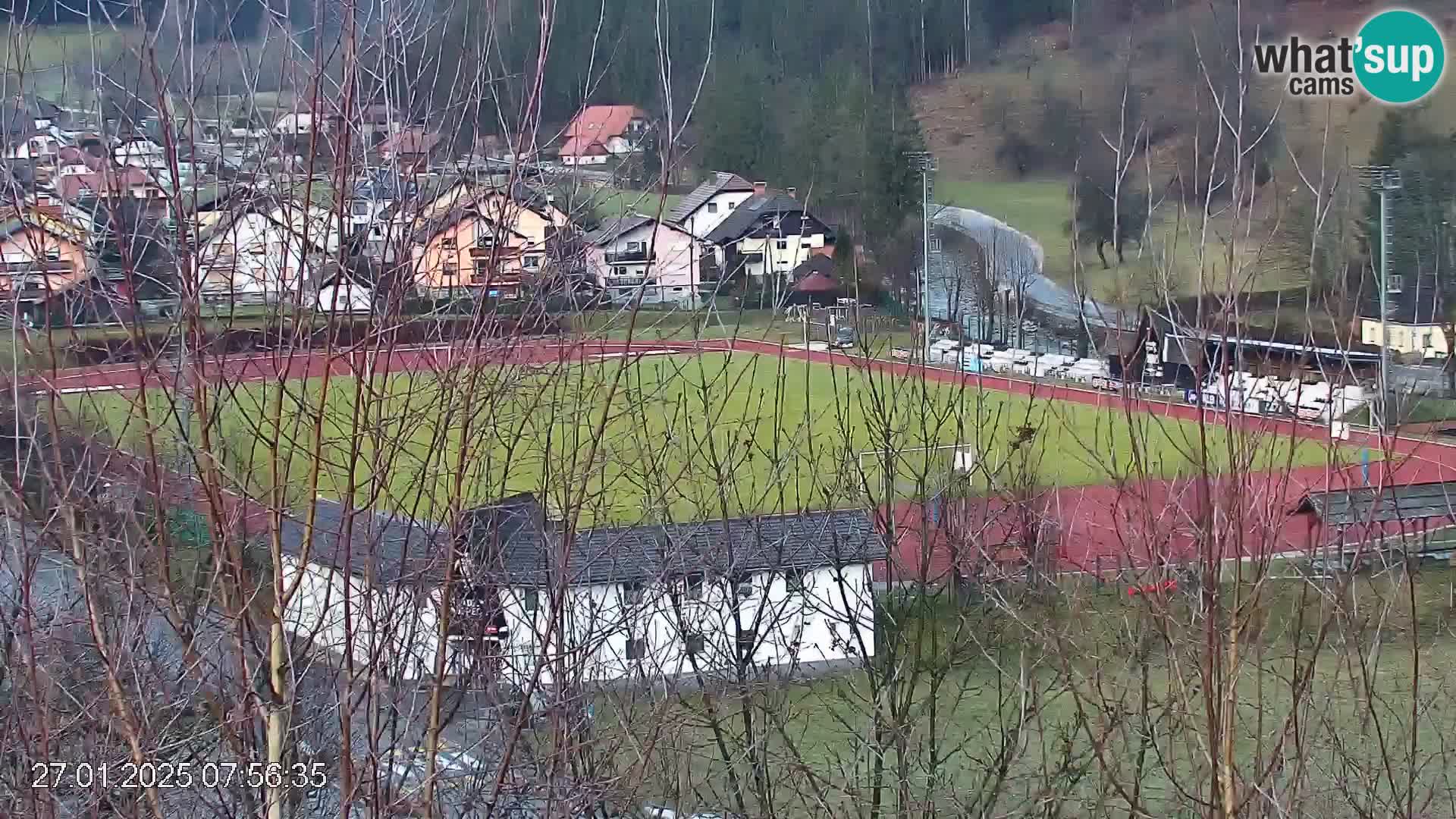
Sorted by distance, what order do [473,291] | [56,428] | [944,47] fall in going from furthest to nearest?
1. [944,47]
2. [473,291]
3. [56,428]

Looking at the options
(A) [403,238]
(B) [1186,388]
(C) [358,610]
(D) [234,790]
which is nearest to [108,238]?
(A) [403,238]

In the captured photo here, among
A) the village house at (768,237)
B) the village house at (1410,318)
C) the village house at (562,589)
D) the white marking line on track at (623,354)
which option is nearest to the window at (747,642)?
the village house at (562,589)

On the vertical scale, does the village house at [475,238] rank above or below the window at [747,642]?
above

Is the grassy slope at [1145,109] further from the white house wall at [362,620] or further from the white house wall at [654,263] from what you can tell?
the white house wall at [362,620]

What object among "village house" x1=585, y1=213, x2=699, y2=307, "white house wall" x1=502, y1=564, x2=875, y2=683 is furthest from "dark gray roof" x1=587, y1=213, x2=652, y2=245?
"white house wall" x1=502, y1=564, x2=875, y2=683

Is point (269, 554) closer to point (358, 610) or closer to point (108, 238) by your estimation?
point (358, 610)

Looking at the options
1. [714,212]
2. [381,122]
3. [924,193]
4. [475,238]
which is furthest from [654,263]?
[924,193]
